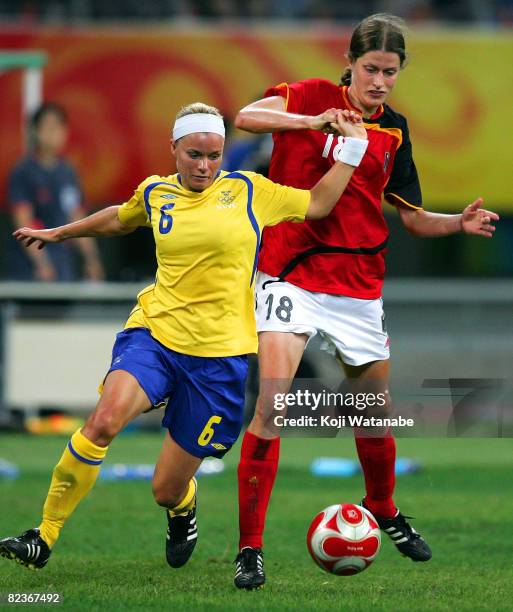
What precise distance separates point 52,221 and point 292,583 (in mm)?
7609

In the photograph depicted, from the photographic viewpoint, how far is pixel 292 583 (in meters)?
6.50

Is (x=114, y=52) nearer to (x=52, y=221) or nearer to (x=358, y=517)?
(x=52, y=221)

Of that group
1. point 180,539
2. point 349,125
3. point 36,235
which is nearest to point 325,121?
point 349,125

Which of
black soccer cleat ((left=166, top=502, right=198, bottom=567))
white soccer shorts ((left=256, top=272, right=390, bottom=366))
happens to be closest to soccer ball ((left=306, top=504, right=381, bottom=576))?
black soccer cleat ((left=166, top=502, right=198, bottom=567))

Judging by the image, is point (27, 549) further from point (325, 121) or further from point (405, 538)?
point (325, 121)

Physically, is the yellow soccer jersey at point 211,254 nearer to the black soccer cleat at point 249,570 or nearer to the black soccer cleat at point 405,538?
the black soccer cleat at point 249,570

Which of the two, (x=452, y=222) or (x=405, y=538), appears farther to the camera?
(x=405, y=538)

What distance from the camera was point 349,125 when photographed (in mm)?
6410

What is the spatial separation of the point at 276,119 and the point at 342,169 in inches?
15.3

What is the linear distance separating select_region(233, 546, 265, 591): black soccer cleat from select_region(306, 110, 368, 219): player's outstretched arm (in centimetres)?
159

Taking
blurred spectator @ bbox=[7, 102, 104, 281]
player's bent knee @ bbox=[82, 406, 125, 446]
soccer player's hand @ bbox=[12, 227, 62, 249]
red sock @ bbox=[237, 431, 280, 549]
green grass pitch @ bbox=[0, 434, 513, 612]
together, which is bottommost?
green grass pitch @ bbox=[0, 434, 513, 612]

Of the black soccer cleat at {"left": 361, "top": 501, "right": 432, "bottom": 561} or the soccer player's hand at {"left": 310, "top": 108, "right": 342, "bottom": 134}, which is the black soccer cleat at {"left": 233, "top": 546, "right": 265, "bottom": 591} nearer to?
the black soccer cleat at {"left": 361, "top": 501, "right": 432, "bottom": 561}

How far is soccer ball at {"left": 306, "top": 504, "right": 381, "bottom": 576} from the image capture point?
6.39 metres

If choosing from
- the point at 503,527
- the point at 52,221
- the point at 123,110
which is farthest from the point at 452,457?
the point at 123,110
